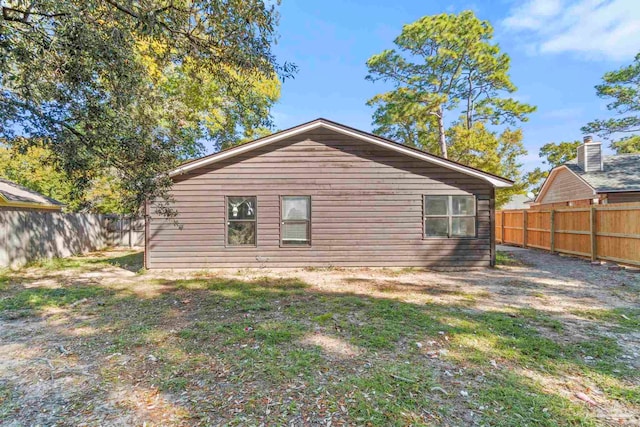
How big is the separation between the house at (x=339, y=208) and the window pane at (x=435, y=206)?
0.03m

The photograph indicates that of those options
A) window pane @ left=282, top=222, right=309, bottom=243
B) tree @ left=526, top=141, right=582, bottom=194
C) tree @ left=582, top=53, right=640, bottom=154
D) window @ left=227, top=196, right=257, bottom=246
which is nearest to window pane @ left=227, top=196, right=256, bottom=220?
window @ left=227, top=196, right=257, bottom=246

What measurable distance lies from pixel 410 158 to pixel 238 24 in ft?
18.8

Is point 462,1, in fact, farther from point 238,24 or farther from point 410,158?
point 238,24

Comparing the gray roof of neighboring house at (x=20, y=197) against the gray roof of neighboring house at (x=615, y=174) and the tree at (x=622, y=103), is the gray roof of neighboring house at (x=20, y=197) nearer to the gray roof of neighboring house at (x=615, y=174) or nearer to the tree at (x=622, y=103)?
the gray roof of neighboring house at (x=615, y=174)

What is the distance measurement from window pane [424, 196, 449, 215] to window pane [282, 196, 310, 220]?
3.41m

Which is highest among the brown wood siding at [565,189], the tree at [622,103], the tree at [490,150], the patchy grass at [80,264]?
the tree at [622,103]

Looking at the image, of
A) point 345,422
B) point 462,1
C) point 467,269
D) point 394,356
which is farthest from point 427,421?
point 462,1

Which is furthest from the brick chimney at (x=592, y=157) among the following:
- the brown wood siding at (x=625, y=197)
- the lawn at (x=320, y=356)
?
the lawn at (x=320, y=356)

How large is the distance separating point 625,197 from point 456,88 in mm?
13144

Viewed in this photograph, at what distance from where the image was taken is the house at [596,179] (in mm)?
12953

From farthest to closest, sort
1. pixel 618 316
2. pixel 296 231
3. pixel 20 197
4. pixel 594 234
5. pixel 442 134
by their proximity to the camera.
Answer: pixel 442 134 → pixel 20 197 → pixel 594 234 → pixel 296 231 → pixel 618 316

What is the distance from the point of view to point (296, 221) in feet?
28.4

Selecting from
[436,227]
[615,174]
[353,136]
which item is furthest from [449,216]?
[615,174]

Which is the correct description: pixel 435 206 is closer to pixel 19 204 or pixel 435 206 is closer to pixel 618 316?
pixel 618 316
